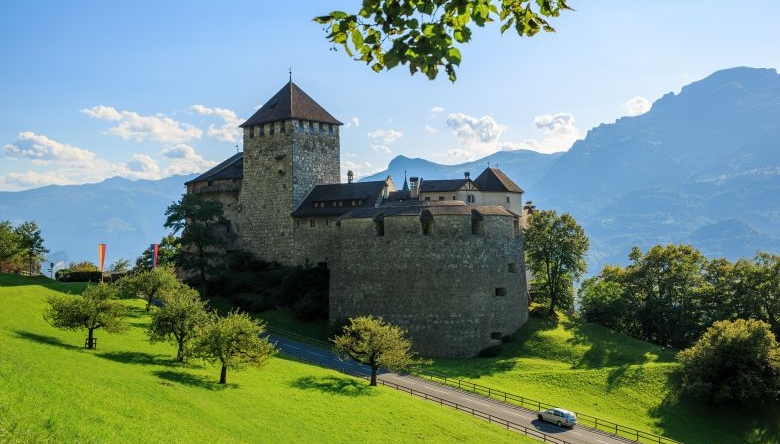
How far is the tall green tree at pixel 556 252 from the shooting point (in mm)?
58375

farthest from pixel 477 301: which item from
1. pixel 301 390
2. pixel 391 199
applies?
pixel 301 390

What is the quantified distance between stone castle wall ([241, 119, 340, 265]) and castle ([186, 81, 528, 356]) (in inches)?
4.4

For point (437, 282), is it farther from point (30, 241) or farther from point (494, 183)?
point (30, 241)

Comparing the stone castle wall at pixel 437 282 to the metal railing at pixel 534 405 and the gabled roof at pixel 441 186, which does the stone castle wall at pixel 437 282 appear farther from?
the gabled roof at pixel 441 186

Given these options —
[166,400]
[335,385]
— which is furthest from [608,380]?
[166,400]

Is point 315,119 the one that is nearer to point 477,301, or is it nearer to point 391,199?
point 391,199

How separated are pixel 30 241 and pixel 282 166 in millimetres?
24253

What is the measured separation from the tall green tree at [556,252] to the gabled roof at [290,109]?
23412 mm

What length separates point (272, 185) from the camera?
65.1 m

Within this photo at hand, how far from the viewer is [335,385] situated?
38062mm

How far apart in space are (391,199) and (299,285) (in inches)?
483

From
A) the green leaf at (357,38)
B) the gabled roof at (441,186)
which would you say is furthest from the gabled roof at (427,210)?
the green leaf at (357,38)

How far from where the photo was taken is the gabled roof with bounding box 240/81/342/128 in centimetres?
6538

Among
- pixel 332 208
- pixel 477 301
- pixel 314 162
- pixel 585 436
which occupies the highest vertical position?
pixel 314 162
